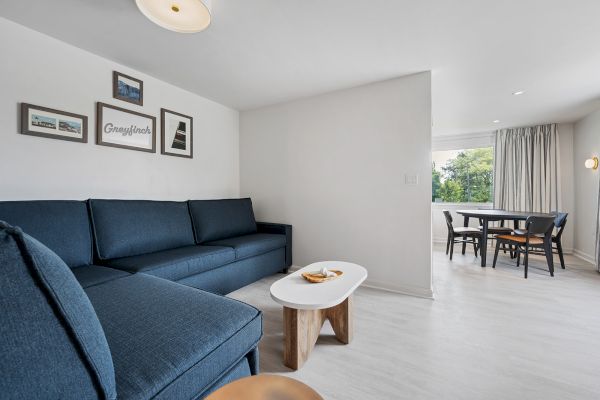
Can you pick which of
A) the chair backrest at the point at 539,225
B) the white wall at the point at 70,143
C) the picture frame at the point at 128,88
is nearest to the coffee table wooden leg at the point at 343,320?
the white wall at the point at 70,143

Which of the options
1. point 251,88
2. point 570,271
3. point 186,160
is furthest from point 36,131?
point 570,271

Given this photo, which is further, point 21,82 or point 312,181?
point 312,181

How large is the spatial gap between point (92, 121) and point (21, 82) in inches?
19.4

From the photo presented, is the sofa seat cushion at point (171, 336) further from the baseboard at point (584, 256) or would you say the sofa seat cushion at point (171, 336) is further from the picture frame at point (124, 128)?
the baseboard at point (584, 256)

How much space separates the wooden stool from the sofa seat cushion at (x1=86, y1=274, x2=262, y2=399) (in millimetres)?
220

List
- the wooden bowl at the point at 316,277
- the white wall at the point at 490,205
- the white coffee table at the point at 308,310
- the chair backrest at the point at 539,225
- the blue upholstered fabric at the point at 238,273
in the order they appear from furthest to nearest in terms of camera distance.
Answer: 1. the white wall at the point at 490,205
2. the chair backrest at the point at 539,225
3. the blue upholstered fabric at the point at 238,273
4. the wooden bowl at the point at 316,277
5. the white coffee table at the point at 308,310

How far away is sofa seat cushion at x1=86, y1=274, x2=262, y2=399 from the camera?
855mm

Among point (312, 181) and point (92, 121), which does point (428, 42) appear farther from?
point (92, 121)

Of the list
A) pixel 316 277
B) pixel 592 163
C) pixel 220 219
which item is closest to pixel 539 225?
pixel 592 163

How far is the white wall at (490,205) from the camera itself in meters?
4.65

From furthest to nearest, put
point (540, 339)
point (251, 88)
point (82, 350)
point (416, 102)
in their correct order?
point (251, 88) → point (416, 102) → point (540, 339) → point (82, 350)

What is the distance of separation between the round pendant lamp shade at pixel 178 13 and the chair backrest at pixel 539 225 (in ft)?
13.7

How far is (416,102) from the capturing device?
2.76m

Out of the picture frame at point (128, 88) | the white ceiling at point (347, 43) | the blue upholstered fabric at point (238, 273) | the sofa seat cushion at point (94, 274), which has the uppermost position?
the white ceiling at point (347, 43)
